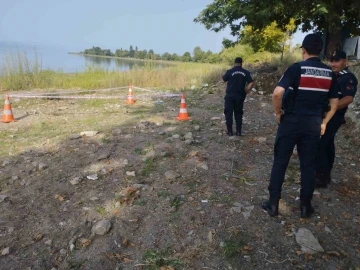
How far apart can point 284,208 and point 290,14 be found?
7.56 meters

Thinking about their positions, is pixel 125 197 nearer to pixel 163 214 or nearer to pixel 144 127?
pixel 163 214

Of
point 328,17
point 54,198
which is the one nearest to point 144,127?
point 54,198

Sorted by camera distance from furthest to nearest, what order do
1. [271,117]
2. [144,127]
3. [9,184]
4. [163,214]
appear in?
[271,117]
[144,127]
[9,184]
[163,214]

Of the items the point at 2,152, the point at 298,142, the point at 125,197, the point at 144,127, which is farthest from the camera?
the point at 144,127

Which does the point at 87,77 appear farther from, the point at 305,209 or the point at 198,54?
the point at 198,54

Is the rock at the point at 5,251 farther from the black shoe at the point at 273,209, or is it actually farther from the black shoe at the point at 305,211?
the black shoe at the point at 305,211

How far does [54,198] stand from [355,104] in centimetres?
632

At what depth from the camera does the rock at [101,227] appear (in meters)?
2.94

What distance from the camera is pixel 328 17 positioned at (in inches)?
321

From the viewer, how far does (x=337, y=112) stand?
350cm

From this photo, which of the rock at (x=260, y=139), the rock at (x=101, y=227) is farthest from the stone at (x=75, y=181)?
the rock at (x=260, y=139)

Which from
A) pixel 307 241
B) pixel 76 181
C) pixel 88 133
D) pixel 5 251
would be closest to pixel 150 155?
pixel 76 181

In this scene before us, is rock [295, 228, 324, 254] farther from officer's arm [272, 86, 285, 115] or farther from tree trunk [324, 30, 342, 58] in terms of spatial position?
tree trunk [324, 30, 342, 58]

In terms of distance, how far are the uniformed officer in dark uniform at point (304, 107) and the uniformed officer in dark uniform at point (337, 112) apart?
2.03ft
